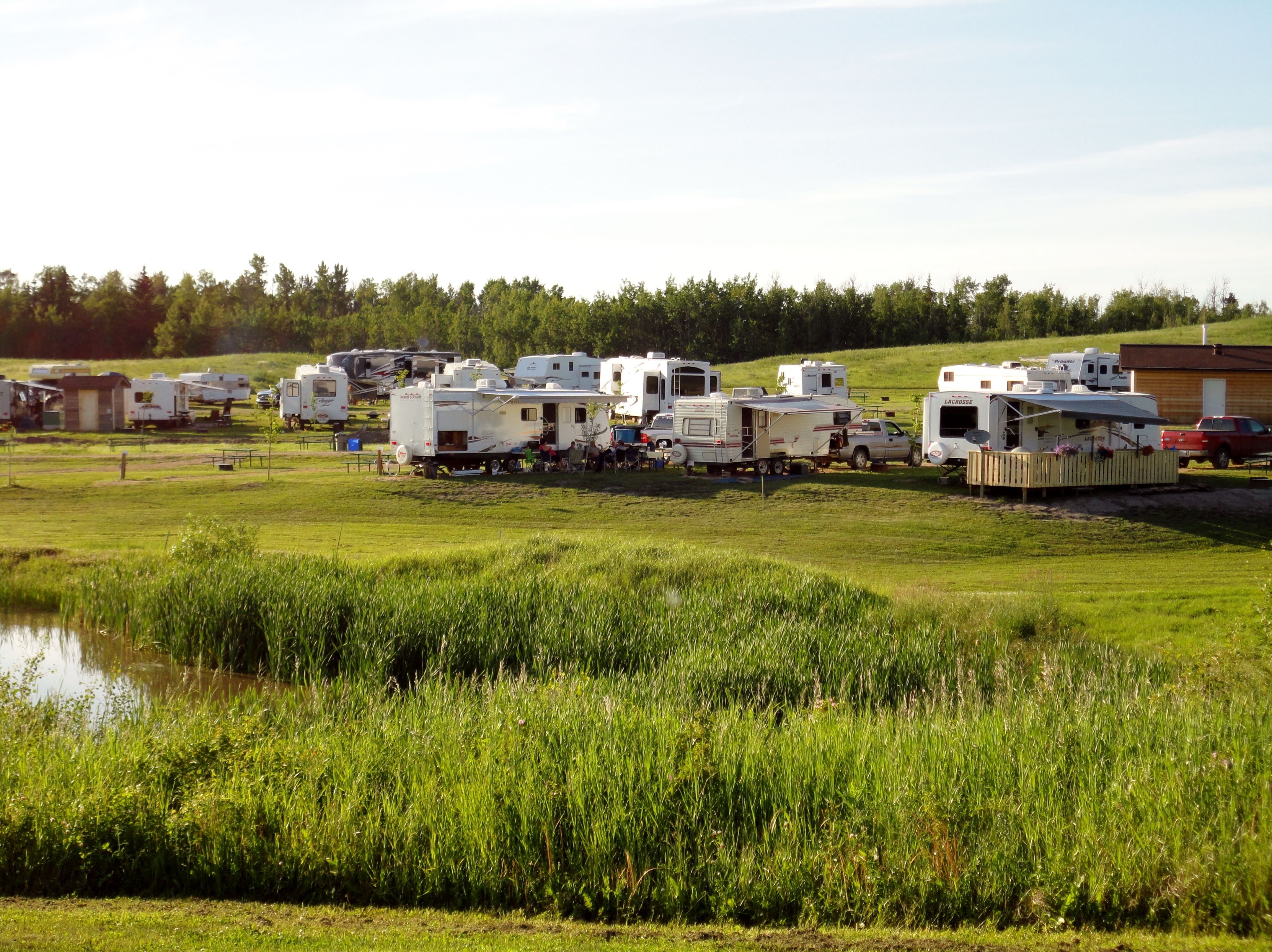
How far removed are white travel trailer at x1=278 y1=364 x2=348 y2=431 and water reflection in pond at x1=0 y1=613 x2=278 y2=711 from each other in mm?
29590

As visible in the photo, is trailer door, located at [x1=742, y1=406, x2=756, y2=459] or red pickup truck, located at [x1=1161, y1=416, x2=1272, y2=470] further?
red pickup truck, located at [x1=1161, y1=416, x2=1272, y2=470]

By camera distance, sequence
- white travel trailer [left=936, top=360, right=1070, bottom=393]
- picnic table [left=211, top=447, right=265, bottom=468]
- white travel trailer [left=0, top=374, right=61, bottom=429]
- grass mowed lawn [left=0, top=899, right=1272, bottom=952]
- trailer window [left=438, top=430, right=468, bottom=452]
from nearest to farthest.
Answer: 1. grass mowed lawn [left=0, top=899, right=1272, bottom=952]
2. trailer window [left=438, top=430, right=468, bottom=452]
3. white travel trailer [left=936, top=360, right=1070, bottom=393]
4. picnic table [left=211, top=447, right=265, bottom=468]
5. white travel trailer [left=0, top=374, right=61, bottom=429]

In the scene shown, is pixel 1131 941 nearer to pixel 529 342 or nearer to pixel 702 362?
pixel 702 362

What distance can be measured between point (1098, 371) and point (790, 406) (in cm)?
2012

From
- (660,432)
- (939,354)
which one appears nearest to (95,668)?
(660,432)

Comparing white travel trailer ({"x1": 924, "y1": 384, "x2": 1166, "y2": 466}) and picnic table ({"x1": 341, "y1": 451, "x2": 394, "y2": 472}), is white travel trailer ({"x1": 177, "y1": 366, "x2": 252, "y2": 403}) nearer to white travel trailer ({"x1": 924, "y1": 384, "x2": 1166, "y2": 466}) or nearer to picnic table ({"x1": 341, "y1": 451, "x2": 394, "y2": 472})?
picnic table ({"x1": 341, "y1": 451, "x2": 394, "y2": 472})

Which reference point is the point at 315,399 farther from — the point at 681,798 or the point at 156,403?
the point at 681,798

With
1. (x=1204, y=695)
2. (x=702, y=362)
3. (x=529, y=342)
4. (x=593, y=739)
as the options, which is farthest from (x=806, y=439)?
(x=529, y=342)

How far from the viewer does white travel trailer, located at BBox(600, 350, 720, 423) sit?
4038cm

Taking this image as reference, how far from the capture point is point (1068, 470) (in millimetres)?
26422

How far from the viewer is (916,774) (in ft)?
28.5

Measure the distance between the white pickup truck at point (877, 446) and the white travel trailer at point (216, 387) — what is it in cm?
3487

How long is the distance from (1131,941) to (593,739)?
13.2 feet

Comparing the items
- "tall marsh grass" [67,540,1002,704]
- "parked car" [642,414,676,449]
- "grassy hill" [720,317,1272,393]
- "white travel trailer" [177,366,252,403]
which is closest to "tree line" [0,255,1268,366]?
"grassy hill" [720,317,1272,393]
